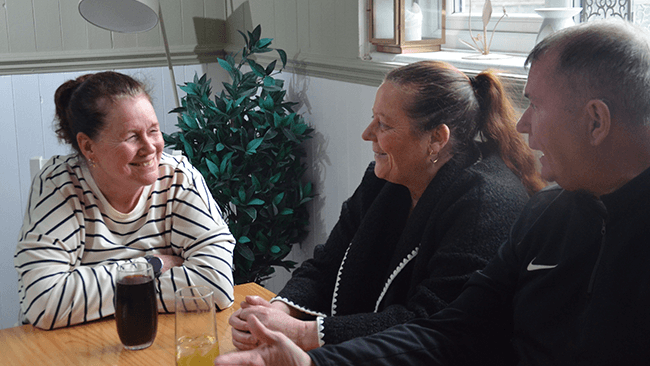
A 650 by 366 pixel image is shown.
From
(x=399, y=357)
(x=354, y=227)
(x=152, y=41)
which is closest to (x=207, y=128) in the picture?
(x=152, y=41)

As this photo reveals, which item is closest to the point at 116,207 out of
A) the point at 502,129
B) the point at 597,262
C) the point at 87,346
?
the point at 87,346

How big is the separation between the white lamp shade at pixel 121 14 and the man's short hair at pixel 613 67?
6.25ft

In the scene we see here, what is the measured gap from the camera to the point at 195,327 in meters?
1.13

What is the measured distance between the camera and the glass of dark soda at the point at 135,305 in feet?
4.21

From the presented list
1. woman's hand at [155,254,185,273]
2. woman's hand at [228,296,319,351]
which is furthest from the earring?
woman's hand at [155,254,185,273]

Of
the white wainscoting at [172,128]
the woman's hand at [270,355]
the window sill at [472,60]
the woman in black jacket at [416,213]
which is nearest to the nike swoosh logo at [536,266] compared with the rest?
the woman in black jacket at [416,213]

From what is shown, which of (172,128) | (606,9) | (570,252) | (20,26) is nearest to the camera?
(570,252)

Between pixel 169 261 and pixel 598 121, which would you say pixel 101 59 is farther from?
pixel 598 121

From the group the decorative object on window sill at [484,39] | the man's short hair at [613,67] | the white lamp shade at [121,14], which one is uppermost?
the white lamp shade at [121,14]

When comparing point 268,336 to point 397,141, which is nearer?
point 268,336

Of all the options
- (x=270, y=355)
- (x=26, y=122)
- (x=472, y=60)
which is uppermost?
(x=472, y=60)

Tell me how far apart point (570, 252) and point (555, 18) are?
1.01 m

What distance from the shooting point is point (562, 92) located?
1029 mm

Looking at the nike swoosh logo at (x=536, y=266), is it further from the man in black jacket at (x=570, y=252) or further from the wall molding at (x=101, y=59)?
the wall molding at (x=101, y=59)
